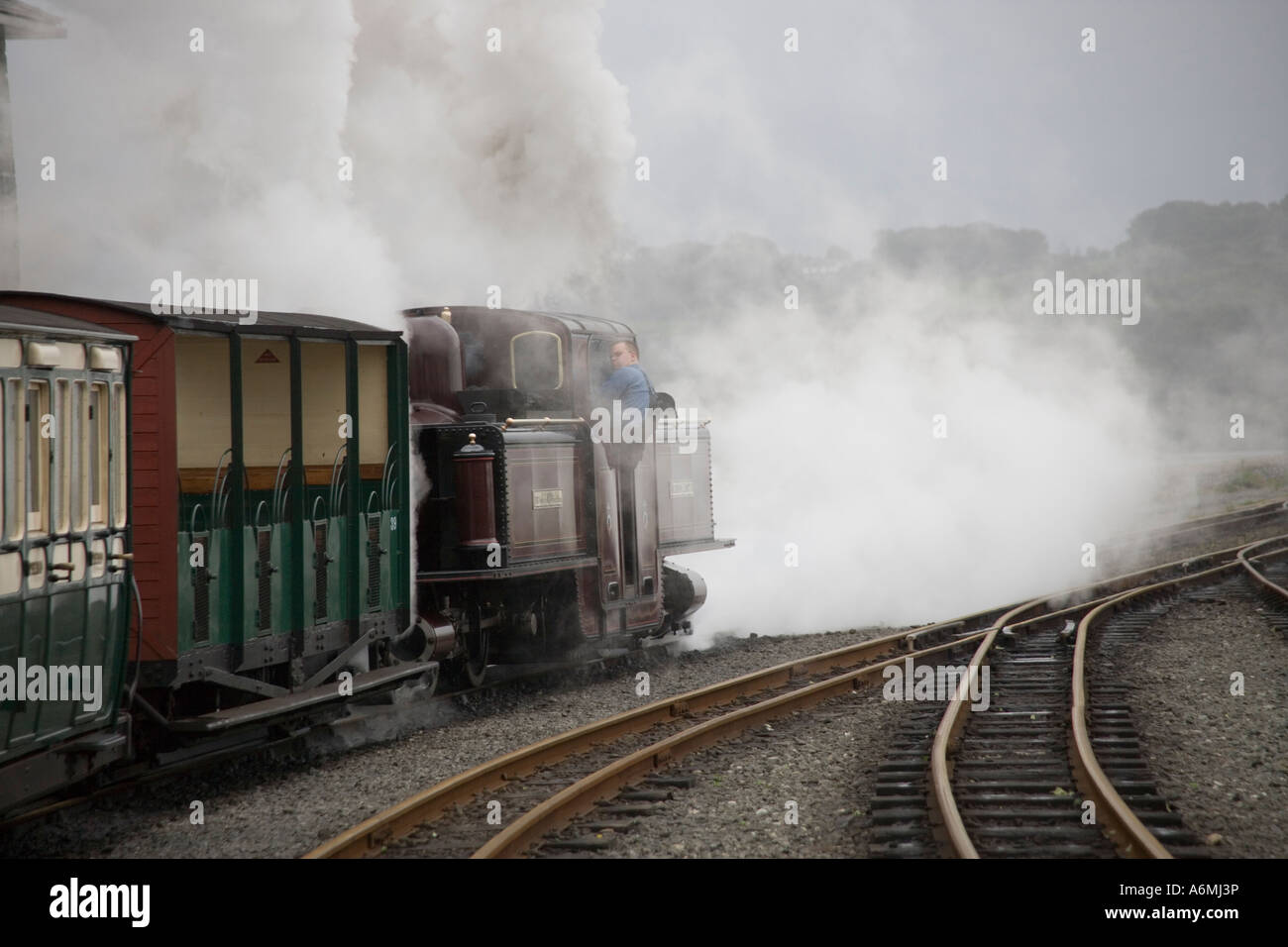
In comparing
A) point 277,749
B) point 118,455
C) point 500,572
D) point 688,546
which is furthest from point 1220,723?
point 118,455

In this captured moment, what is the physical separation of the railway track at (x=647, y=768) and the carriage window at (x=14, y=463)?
198 centimetres

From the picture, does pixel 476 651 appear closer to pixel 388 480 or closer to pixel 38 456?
pixel 388 480

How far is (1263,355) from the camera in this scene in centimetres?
6631

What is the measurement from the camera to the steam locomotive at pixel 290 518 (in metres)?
6.43

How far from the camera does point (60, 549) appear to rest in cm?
645

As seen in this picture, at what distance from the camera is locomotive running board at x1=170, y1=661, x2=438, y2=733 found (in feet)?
25.2

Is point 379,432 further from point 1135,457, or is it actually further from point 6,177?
point 1135,457

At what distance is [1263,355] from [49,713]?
68.8 meters

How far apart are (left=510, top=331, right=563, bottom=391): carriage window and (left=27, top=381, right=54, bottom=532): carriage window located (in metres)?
6.14

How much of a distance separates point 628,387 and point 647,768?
4.55 m

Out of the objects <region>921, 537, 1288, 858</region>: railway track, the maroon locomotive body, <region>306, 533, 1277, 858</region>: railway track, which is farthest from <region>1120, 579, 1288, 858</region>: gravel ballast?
the maroon locomotive body

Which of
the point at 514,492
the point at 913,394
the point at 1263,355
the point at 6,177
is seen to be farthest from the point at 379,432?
the point at 1263,355

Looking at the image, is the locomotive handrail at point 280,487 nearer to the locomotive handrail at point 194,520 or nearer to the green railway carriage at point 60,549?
the locomotive handrail at point 194,520

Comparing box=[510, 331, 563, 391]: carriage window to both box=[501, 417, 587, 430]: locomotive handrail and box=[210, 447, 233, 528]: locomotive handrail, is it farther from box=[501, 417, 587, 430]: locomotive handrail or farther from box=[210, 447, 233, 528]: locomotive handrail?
box=[210, 447, 233, 528]: locomotive handrail
